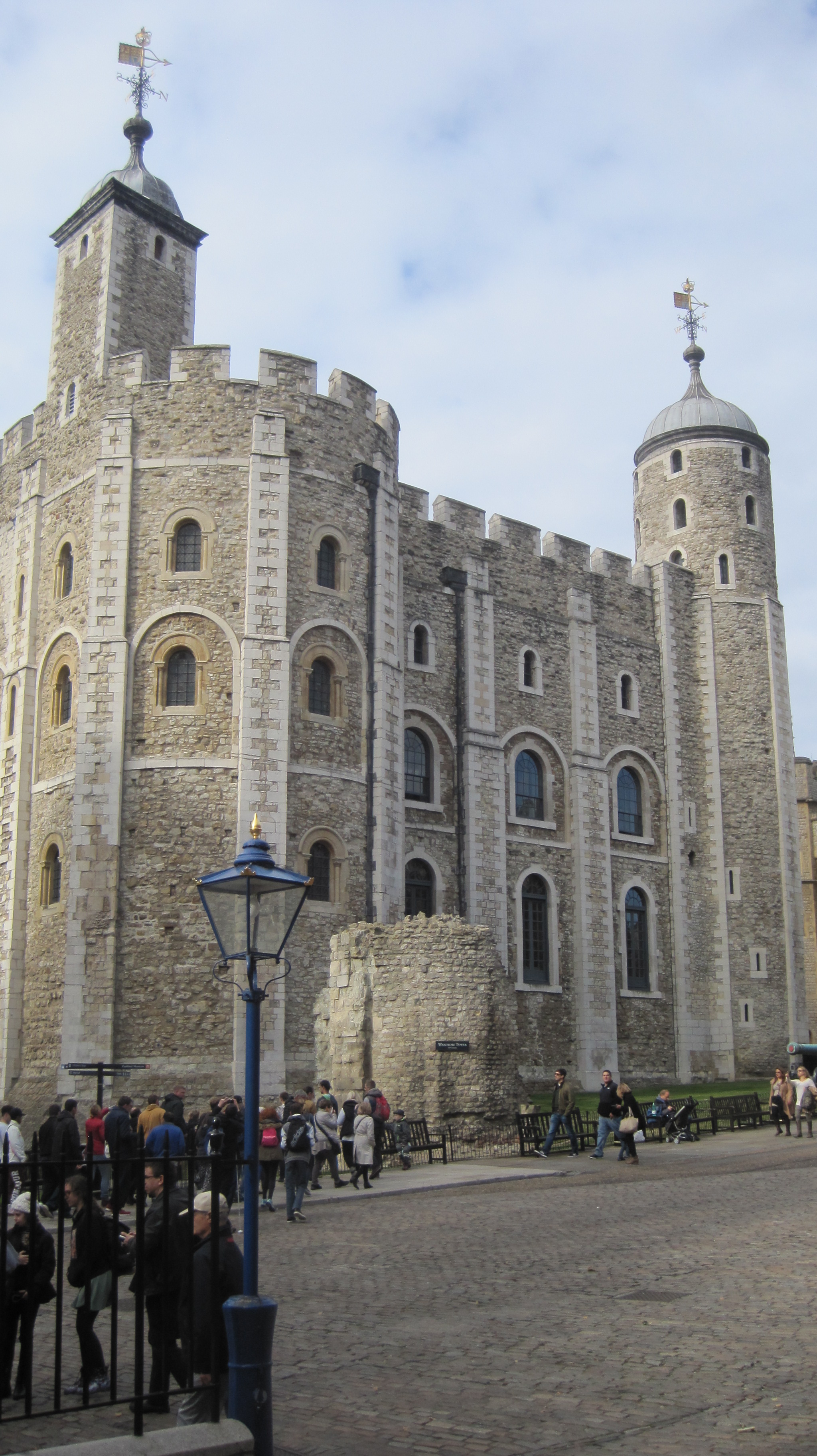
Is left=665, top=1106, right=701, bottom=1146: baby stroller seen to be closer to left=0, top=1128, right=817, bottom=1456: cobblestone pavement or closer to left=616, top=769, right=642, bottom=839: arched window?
left=0, top=1128, right=817, bottom=1456: cobblestone pavement

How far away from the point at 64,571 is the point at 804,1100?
1803cm

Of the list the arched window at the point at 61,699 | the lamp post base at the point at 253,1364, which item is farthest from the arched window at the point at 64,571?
the lamp post base at the point at 253,1364

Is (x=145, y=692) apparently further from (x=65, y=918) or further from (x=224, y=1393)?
(x=224, y=1393)

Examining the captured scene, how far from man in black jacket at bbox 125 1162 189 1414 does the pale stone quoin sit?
13.9m

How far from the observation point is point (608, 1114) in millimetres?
20188

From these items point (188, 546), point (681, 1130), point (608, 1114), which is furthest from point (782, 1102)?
point (188, 546)

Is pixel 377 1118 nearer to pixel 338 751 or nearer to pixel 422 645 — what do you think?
pixel 338 751

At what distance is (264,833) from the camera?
2486 cm

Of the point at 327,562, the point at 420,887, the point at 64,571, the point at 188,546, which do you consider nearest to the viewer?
the point at 188,546

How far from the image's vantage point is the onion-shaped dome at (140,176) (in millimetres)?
31016

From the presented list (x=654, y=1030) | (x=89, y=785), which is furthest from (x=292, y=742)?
(x=654, y=1030)

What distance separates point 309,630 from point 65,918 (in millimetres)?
7371

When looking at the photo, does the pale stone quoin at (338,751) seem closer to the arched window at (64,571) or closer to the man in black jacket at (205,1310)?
the arched window at (64,571)

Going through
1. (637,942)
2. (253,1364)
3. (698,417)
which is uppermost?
(698,417)
